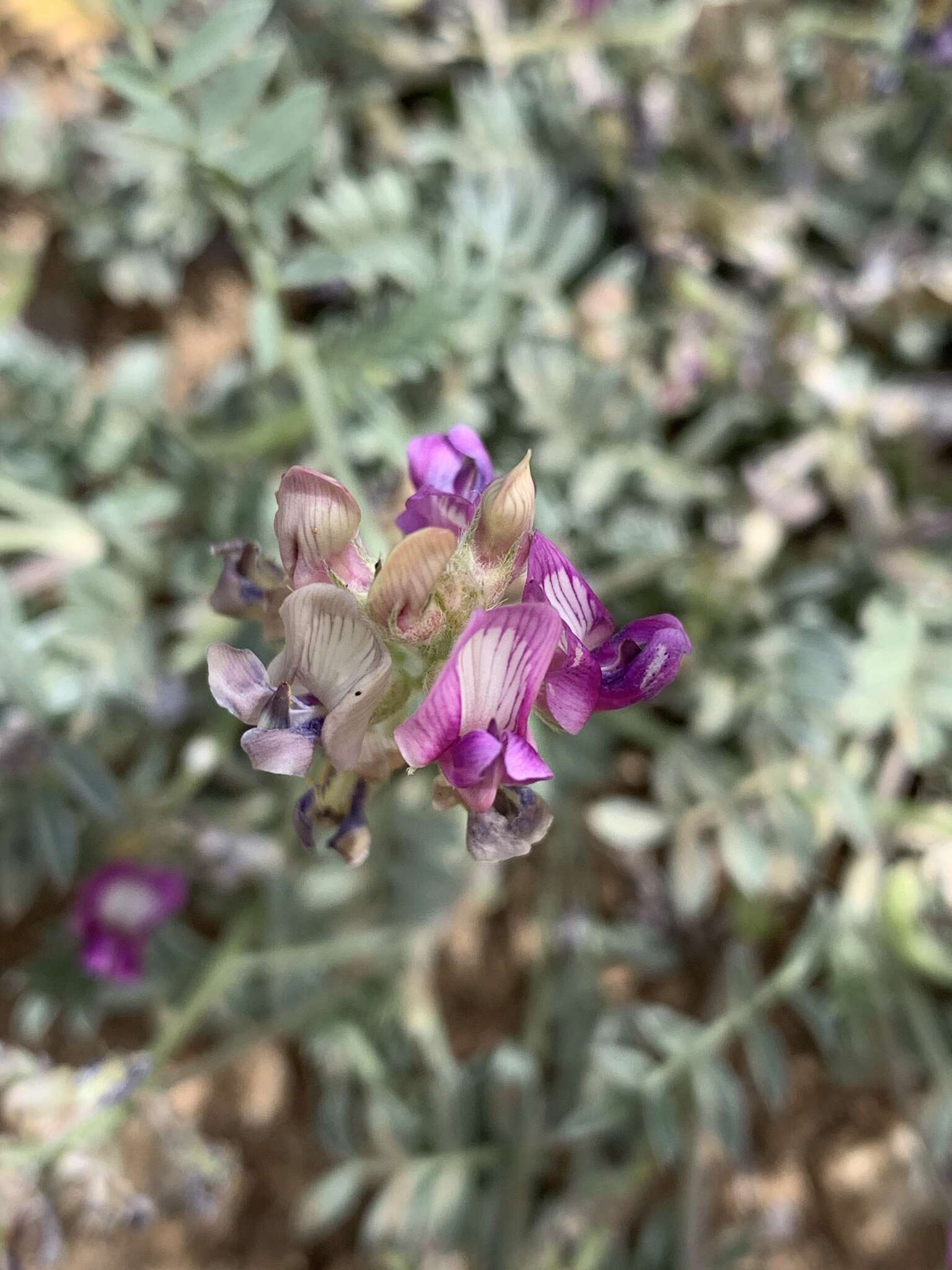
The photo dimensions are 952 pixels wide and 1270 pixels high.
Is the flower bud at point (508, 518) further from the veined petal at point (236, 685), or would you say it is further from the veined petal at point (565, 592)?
the veined petal at point (236, 685)

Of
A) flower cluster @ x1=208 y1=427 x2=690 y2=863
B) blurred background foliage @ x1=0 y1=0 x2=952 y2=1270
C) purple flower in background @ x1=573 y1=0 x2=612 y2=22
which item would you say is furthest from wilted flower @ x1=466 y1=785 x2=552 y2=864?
purple flower in background @ x1=573 y1=0 x2=612 y2=22

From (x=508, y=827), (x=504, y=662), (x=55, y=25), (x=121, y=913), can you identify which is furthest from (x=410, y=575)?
(x=55, y=25)

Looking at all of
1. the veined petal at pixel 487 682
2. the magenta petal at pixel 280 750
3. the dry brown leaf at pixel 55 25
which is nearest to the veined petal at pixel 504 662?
the veined petal at pixel 487 682

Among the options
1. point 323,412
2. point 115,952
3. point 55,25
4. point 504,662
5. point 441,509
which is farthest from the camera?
point 55,25

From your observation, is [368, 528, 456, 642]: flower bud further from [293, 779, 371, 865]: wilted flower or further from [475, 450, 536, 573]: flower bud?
[293, 779, 371, 865]: wilted flower

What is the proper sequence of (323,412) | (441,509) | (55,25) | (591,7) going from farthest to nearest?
(55,25)
(591,7)
(323,412)
(441,509)

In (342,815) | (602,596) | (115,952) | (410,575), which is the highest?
(410,575)

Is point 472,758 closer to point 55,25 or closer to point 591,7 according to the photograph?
point 591,7
